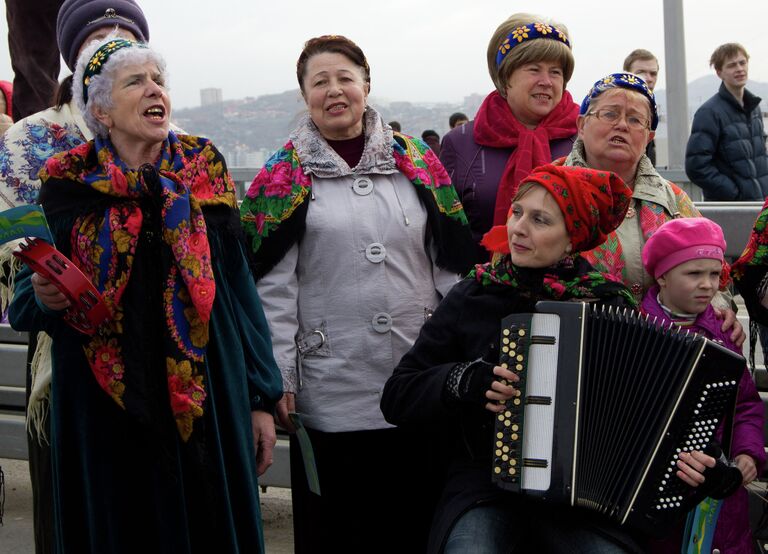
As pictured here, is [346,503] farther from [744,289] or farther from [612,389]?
[744,289]

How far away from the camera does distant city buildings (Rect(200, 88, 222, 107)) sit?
17.1 m

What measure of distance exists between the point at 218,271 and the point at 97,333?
16.6 inches

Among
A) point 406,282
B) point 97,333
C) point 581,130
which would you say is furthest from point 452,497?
point 581,130

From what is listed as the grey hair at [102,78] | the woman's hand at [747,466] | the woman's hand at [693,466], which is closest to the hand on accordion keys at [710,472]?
the woman's hand at [693,466]

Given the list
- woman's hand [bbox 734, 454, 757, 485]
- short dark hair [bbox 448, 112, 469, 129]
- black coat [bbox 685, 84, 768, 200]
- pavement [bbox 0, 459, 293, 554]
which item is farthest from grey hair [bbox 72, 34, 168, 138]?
short dark hair [bbox 448, 112, 469, 129]

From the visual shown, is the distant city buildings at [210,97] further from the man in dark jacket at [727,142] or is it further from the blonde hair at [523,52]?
the blonde hair at [523,52]

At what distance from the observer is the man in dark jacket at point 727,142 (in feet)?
25.2

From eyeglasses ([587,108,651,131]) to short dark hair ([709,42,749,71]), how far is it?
4314 millimetres

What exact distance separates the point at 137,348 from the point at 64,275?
12.9 inches

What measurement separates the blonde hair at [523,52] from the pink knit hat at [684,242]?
941mm

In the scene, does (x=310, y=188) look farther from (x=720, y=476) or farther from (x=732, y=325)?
(x=720, y=476)

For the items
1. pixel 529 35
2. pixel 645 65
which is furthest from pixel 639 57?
pixel 529 35

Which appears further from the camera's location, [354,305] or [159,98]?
[354,305]

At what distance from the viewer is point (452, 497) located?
10.8ft
